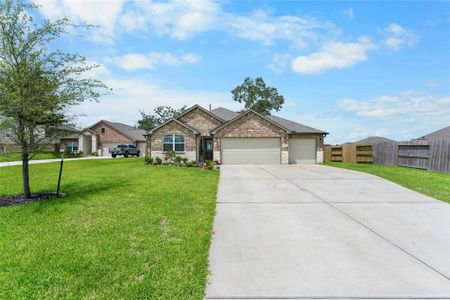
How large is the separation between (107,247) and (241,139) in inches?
759

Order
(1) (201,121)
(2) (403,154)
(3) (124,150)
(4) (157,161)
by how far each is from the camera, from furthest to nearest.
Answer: (3) (124,150), (1) (201,121), (4) (157,161), (2) (403,154)

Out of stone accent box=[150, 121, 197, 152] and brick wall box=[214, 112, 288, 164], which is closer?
brick wall box=[214, 112, 288, 164]

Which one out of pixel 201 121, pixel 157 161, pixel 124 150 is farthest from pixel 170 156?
pixel 124 150

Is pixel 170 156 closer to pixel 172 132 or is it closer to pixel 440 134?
pixel 172 132

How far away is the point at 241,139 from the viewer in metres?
23.8

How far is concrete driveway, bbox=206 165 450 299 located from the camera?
3.80m

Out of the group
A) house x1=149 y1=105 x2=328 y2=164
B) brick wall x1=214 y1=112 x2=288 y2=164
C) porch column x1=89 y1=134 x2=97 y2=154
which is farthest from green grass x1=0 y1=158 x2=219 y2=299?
porch column x1=89 y1=134 x2=97 y2=154

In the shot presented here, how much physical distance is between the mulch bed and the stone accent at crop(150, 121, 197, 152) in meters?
14.9

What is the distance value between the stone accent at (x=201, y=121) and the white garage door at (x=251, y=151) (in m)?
3.55

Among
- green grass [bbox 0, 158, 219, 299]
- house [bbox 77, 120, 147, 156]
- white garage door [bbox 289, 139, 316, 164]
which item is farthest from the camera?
house [bbox 77, 120, 147, 156]

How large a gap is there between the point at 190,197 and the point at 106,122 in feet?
127

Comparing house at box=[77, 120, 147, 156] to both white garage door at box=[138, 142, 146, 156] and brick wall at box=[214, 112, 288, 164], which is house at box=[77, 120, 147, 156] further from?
brick wall at box=[214, 112, 288, 164]

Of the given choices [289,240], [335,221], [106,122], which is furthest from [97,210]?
[106,122]

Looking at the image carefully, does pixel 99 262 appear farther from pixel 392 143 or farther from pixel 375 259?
pixel 392 143
